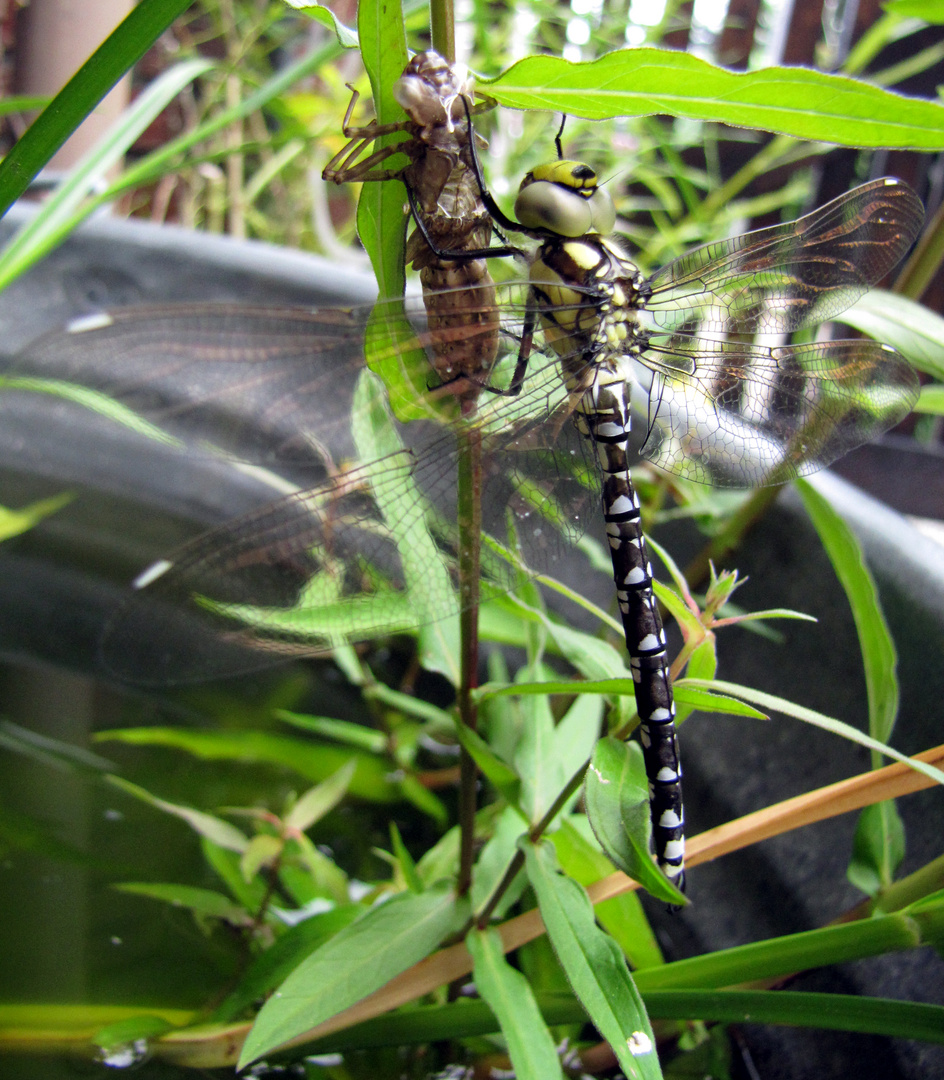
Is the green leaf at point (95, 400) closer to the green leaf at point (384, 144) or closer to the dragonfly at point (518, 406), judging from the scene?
the dragonfly at point (518, 406)

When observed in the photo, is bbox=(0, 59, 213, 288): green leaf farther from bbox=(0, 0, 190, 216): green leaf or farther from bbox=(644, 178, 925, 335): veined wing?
bbox=(644, 178, 925, 335): veined wing

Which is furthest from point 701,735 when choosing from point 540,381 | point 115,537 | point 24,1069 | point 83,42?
point 83,42

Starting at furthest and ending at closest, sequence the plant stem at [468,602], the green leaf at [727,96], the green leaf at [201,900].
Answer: the green leaf at [201,900]
the plant stem at [468,602]
the green leaf at [727,96]

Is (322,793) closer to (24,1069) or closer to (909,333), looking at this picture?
(24,1069)

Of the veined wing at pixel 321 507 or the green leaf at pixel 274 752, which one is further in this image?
the green leaf at pixel 274 752

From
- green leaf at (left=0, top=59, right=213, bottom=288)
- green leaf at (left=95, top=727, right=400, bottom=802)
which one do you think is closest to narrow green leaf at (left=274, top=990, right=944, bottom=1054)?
green leaf at (left=95, top=727, right=400, bottom=802)

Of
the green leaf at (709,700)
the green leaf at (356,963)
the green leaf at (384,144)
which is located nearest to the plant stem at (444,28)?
the green leaf at (384,144)

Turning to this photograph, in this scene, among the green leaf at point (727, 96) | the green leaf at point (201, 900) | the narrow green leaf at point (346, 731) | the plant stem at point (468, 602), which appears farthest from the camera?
the narrow green leaf at point (346, 731)

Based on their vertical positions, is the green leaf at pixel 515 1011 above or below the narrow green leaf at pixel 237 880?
below
